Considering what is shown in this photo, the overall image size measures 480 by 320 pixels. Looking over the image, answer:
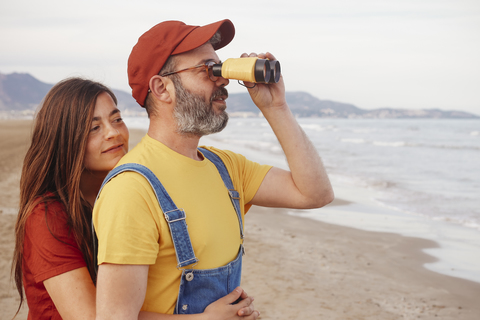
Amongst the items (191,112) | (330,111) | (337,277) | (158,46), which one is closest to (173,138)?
(191,112)

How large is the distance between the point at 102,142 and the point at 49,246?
605mm

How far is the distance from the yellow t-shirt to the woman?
0.18 m

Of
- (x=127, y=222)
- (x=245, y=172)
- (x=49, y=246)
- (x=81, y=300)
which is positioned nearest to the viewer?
(x=127, y=222)

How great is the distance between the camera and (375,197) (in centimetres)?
1107

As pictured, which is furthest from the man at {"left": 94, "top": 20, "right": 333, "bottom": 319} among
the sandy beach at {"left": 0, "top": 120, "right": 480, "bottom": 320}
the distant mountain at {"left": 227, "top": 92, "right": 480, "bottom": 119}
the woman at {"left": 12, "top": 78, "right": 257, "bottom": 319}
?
the distant mountain at {"left": 227, "top": 92, "right": 480, "bottom": 119}

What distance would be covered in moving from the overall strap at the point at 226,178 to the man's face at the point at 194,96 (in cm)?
26

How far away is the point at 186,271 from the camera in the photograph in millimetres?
1735

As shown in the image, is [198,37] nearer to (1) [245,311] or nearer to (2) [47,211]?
(2) [47,211]

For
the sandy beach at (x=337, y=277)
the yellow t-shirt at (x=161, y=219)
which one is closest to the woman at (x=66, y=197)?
the yellow t-shirt at (x=161, y=219)

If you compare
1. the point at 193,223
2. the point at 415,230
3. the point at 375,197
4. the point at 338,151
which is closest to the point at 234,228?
the point at 193,223

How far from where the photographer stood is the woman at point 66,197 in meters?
1.87

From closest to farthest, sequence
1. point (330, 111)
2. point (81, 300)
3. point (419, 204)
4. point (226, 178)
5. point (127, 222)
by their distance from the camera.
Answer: point (127, 222)
point (81, 300)
point (226, 178)
point (419, 204)
point (330, 111)

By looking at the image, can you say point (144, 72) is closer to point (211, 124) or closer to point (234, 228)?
point (211, 124)

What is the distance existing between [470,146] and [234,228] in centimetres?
2812
